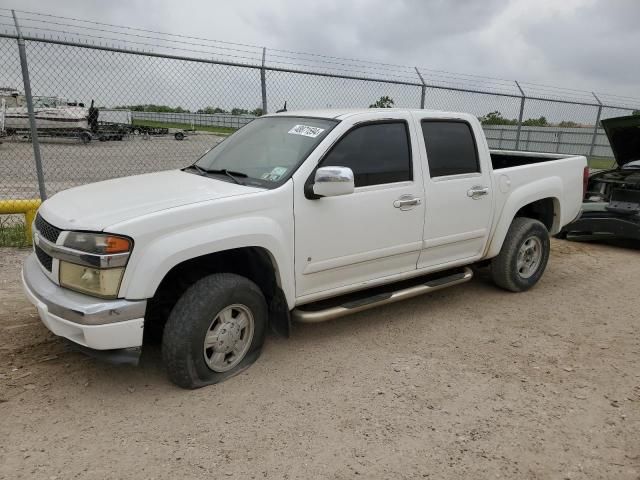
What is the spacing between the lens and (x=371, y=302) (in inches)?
163

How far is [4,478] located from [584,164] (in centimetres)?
599

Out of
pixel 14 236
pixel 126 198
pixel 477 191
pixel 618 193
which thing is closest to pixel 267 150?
pixel 126 198

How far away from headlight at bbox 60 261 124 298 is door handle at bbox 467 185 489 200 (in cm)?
309

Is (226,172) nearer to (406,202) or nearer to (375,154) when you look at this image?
(375,154)

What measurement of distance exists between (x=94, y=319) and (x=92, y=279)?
0.24 m

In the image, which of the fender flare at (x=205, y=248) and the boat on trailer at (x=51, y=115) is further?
the boat on trailer at (x=51, y=115)

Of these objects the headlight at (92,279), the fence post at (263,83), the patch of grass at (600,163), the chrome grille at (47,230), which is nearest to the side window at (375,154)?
the headlight at (92,279)

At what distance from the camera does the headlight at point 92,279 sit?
297 cm

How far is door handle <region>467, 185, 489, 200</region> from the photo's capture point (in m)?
4.68

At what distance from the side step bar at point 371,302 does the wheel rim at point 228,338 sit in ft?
1.39

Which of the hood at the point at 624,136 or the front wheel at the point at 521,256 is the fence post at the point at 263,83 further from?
the hood at the point at 624,136

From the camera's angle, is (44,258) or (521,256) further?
(521,256)

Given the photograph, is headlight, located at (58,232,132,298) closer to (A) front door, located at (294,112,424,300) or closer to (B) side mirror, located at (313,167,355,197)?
(A) front door, located at (294,112,424,300)

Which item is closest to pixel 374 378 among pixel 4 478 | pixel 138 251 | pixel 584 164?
pixel 138 251
